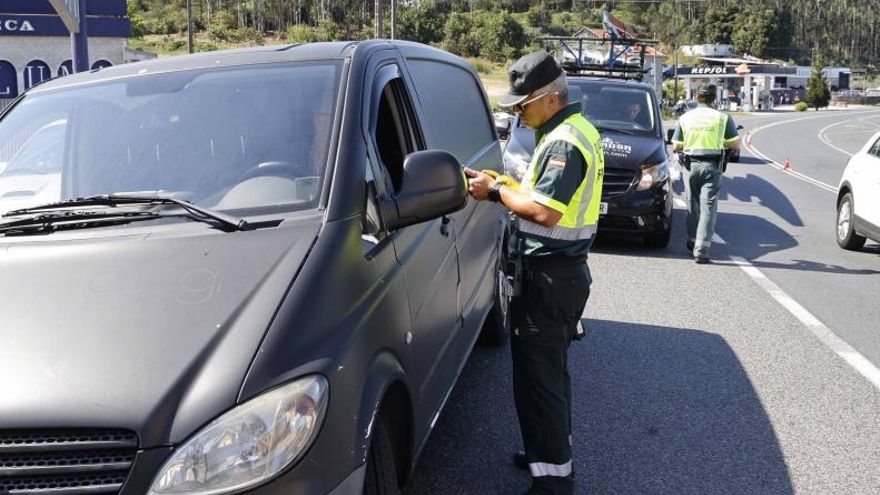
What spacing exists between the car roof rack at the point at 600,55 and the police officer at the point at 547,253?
11.5 meters

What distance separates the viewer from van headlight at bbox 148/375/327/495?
6.66 ft

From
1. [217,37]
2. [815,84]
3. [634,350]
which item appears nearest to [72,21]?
[634,350]

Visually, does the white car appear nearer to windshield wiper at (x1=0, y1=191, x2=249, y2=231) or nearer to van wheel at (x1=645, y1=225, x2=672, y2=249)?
van wheel at (x1=645, y1=225, x2=672, y2=249)

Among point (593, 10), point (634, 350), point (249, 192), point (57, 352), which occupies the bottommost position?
point (634, 350)

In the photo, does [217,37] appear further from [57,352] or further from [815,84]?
[57,352]

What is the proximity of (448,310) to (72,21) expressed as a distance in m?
10.3

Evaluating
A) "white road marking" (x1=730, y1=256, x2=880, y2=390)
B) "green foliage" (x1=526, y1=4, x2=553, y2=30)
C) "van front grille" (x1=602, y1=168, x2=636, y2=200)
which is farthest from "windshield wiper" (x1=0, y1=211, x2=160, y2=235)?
"green foliage" (x1=526, y1=4, x2=553, y2=30)

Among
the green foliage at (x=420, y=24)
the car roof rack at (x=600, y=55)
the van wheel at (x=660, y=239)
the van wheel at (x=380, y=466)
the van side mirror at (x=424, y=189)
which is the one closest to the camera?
the van wheel at (x=380, y=466)

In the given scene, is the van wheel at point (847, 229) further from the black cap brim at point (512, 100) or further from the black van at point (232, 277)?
the black cap brim at point (512, 100)

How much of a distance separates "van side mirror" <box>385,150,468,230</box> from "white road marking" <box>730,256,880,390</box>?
3626 mm

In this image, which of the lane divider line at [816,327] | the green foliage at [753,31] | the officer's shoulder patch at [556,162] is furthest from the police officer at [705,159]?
the green foliage at [753,31]

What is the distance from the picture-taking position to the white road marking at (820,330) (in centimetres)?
553

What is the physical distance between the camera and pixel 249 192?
9.93 feet

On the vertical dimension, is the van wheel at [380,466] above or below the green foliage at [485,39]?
below
